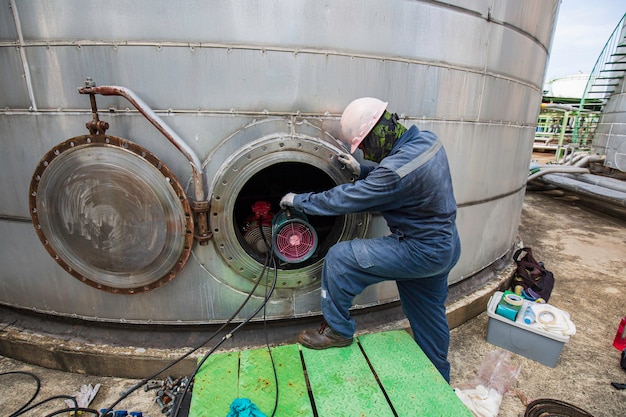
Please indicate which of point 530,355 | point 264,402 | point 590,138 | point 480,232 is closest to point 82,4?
point 264,402

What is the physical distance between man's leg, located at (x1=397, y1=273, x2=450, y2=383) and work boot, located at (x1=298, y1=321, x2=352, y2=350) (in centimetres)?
54

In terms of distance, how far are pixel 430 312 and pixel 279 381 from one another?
113 cm

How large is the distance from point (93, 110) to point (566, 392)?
12.4 ft

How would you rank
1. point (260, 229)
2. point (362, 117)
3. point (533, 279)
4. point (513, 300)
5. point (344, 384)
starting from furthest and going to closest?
1. point (533, 279)
2. point (513, 300)
3. point (260, 229)
4. point (362, 117)
5. point (344, 384)

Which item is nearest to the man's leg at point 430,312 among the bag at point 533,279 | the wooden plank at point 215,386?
the wooden plank at point 215,386

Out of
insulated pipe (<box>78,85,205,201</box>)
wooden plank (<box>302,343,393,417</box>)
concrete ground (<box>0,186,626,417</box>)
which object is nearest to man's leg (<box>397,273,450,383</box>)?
concrete ground (<box>0,186,626,417</box>)

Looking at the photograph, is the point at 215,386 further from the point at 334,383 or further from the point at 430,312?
the point at 430,312

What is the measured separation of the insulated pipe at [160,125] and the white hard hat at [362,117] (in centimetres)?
98

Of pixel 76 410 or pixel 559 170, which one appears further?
pixel 559 170

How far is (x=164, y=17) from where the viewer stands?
204 cm

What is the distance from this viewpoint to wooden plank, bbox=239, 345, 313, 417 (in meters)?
1.74

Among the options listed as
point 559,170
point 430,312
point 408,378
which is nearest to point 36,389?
point 408,378

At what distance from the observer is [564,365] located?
2807 millimetres

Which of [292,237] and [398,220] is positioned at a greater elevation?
[398,220]
